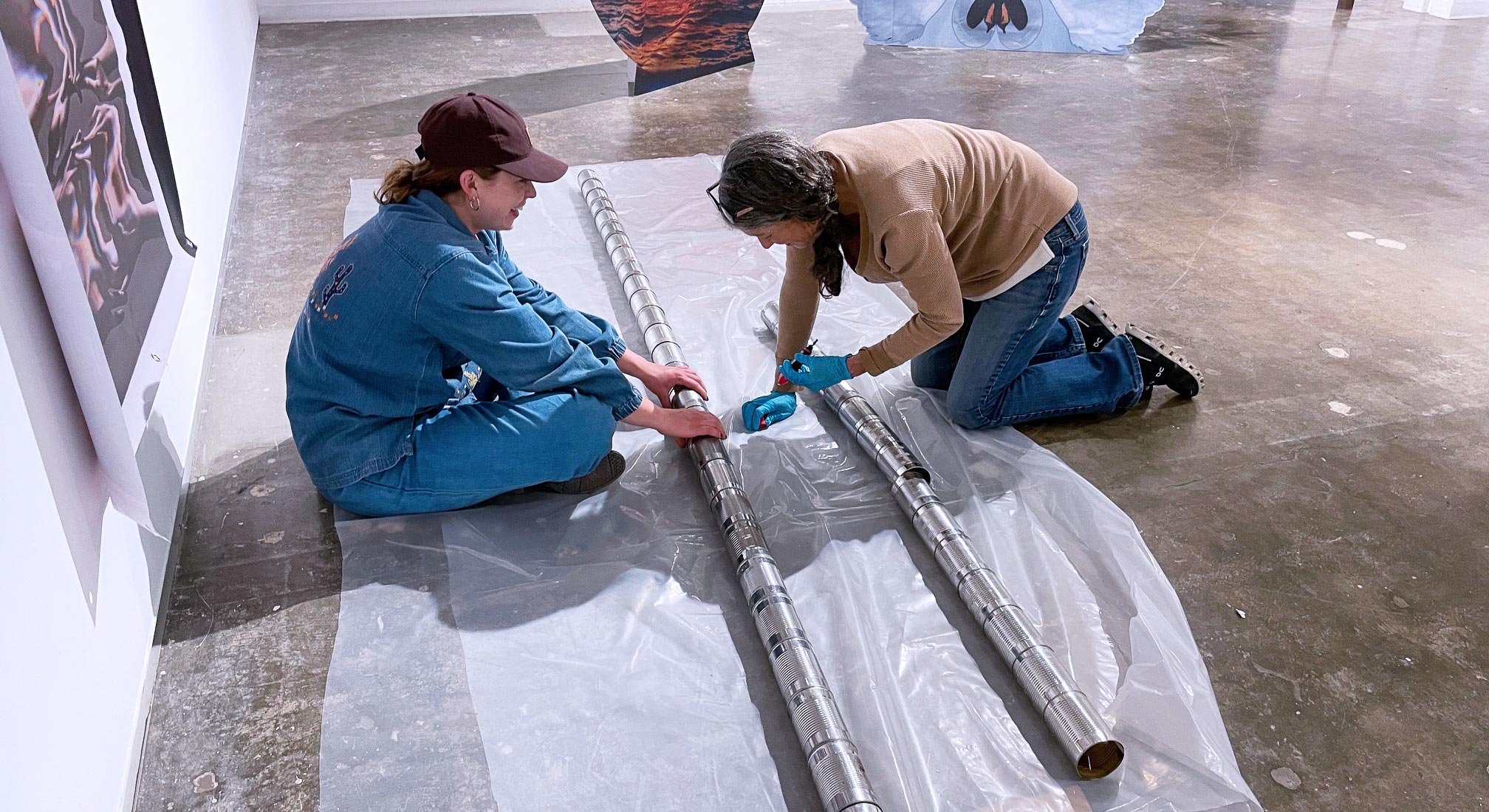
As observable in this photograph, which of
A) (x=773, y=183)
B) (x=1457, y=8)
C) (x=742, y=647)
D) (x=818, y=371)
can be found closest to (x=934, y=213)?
(x=773, y=183)

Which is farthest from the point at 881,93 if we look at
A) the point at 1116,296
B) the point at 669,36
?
the point at 1116,296

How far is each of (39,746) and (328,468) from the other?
852mm

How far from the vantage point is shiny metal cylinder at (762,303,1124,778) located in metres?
1.75

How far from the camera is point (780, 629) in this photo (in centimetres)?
193

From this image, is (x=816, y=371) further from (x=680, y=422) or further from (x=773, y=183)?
(x=773, y=183)

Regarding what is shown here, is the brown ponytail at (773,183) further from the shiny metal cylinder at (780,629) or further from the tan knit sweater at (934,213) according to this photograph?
the shiny metal cylinder at (780,629)

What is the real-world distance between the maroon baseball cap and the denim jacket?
126mm

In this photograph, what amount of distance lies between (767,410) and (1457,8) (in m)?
7.46

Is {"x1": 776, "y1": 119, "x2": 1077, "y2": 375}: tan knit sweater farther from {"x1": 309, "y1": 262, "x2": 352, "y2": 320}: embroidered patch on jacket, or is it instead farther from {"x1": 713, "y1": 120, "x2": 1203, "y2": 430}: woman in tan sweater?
{"x1": 309, "y1": 262, "x2": 352, "y2": 320}: embroidered patch on jacket

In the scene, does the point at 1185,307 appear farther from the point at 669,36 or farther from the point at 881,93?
the point at 669,36

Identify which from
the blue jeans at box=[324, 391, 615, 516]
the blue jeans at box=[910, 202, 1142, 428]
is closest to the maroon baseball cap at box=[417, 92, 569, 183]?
the blue jeans at box=[324, 391, 615, 516]

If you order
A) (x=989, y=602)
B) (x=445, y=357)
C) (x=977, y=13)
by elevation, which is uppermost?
(x=445, y=357)

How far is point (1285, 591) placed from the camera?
2.17m

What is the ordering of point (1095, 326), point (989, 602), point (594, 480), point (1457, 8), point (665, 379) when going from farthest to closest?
point (1457, 8) → point (1095, 326) → point (665, 379) → point (594, 480) → point (989, 602)
